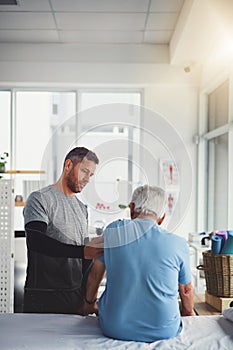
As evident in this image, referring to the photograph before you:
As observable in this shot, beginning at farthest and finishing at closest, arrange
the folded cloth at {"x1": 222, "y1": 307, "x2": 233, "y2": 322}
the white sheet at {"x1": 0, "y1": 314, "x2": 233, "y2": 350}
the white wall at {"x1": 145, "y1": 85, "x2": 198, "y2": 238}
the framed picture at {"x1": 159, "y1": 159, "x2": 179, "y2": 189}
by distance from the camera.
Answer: the white wall at {"x1": 145, "y1": 85, "x2": 198, "y2": 238} → the folded cloth at {"x1": 222, "y1": 307, "x2": 233, "y2": 322} → the white sheet at {"x1": 0, "y1": 314, "x2": 233, "y2": 350} → the framed picture at {"x1": 159, "y1": 159, "x2": 179, "y2": 189}

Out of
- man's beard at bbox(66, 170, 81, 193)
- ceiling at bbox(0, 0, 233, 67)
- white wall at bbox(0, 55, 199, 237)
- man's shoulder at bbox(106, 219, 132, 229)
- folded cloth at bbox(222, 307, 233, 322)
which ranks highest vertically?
ceiling at bbox(0, 0, 233, 67)

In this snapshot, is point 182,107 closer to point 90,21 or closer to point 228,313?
point 90,21

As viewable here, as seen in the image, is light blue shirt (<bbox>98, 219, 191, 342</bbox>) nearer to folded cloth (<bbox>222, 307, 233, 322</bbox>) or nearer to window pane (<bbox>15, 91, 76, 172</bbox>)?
folded cloth (<bbox>222, 307, 233, 322</bbox>)

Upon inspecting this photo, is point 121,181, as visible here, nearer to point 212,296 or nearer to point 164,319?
point 164,319

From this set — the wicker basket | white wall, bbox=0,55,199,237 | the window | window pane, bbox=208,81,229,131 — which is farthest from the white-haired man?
white wall, bbox=0,55,199,237

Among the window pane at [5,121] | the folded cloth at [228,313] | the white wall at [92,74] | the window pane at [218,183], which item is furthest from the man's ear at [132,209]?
the window pane at [5,121]

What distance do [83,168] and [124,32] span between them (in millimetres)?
2883

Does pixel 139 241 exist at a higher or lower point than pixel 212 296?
higher

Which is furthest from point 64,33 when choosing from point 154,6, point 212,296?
point 212,296

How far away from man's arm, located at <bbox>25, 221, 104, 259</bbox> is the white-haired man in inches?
1.5

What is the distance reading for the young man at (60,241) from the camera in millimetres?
1439

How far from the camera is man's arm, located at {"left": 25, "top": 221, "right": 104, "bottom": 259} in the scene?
5.06 ft

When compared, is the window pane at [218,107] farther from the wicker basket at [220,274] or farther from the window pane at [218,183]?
the wicker basket at [220,274]

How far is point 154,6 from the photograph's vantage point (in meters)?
3.45
